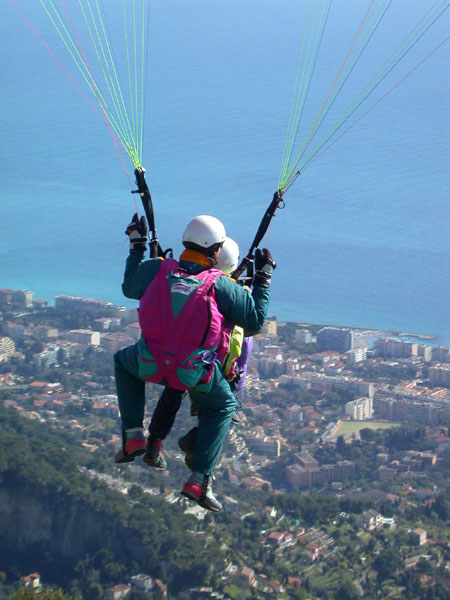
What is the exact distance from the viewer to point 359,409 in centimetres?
2728

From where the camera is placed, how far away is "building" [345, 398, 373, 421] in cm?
2722

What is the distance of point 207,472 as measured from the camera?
313 centimetres

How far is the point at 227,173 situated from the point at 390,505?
23.4 meters

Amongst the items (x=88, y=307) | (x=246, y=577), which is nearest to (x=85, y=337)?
(x=88, y=307)

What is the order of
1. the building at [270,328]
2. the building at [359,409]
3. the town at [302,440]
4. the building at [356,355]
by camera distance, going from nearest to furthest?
the town at [302,440]
the building at [359,409]
the building at [356,355]
the building at [270,328]

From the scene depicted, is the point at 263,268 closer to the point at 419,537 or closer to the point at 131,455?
the point at 131,455

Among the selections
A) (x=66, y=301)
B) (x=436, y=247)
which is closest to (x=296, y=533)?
(x=66, y=301)

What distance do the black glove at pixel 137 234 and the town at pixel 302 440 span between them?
44.6ft

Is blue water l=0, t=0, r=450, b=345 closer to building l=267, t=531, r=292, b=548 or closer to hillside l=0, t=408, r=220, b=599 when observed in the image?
building l=267, t=531, r=292, b=548

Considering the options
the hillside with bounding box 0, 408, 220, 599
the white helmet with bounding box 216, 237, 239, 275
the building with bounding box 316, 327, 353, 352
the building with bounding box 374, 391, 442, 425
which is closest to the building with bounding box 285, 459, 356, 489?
the building with bounding box 374, 391, 442, 425

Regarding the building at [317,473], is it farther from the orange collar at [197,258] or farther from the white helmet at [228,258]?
the orange collar at [197,258]

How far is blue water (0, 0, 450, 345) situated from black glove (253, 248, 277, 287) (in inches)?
1231

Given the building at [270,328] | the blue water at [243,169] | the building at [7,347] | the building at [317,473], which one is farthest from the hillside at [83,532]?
the blue water at [243,169]

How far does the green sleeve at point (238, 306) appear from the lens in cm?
285
